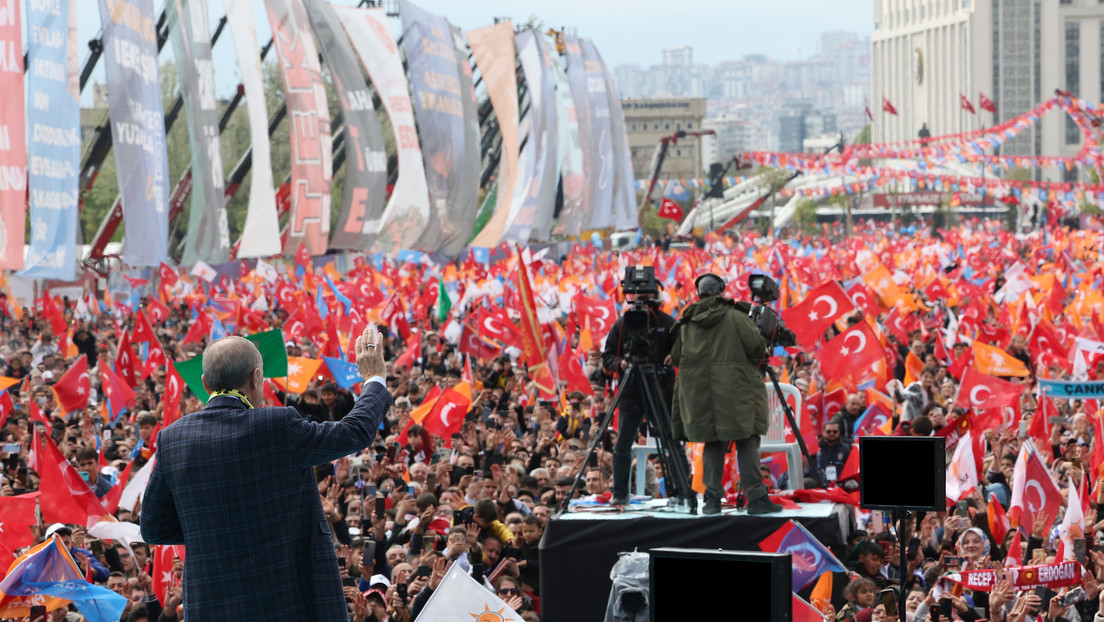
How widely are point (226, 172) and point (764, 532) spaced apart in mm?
59150

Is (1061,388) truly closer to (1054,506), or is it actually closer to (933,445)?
(1054,506)

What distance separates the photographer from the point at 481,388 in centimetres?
1653

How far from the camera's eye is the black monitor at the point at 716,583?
3.52 meters

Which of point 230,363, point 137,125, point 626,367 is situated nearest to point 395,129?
point 137,125

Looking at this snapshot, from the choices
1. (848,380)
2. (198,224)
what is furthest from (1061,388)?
(198,224)

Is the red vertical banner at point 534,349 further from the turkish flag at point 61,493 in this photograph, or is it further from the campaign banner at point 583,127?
the campaign banner at point 583,127

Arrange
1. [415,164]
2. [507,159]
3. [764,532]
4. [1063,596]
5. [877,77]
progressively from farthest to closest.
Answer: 1. [877,77]
2. [507,159]
3. [415,164]
4. [764,532]
5. [1063,596]

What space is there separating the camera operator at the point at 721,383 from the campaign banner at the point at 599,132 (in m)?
44.3

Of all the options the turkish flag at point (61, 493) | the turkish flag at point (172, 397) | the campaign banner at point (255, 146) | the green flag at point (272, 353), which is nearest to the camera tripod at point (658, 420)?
the turkish flag at point (61, 493)

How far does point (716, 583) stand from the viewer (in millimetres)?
3631

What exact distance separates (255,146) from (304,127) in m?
2.16

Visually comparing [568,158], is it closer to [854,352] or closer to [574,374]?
[574,374]

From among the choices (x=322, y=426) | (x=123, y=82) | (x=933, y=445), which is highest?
(x=123, y=82)

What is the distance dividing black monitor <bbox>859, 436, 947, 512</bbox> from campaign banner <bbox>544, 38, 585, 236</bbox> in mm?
43114
